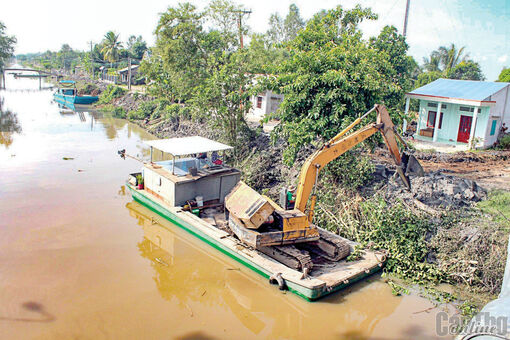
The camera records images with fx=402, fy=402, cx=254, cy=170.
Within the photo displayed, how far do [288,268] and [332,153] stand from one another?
2693 millimetres

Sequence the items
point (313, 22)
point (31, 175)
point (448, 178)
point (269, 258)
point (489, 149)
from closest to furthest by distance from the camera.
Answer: point (269, 258)
point (448, 178)
point (313, 22)
point (31, 175)
point (489, 149)

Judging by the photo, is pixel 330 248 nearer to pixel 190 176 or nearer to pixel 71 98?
pixel 190 176

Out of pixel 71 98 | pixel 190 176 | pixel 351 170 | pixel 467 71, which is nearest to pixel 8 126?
pixel 71 98

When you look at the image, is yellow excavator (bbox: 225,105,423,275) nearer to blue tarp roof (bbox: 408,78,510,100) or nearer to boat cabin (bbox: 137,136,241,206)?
boat cabin (bbox: 137,136,241,206)

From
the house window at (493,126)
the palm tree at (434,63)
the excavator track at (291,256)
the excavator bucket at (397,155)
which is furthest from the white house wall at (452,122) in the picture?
the palm tree at (434,63)

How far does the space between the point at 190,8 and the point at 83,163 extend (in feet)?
28.6

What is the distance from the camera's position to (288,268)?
830 cm

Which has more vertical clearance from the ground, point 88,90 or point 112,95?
point 88,90

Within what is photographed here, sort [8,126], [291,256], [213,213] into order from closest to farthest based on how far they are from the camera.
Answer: [291,256] < [213,213] < [8,126]

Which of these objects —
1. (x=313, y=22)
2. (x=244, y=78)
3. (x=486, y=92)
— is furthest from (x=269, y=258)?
(x=486, y=92)

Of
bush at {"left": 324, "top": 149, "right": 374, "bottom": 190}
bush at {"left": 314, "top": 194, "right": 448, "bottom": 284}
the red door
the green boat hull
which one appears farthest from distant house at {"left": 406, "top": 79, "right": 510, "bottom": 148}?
the green boat hull

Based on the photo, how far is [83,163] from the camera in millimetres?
18203

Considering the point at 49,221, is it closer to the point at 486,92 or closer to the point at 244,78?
the point at 244,78

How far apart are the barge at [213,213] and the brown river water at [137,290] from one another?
0.39 meters
